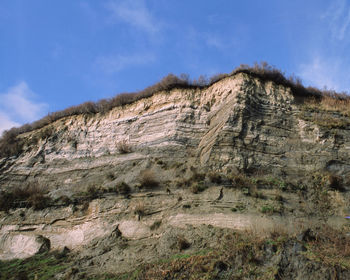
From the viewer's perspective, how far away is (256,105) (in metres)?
13.8

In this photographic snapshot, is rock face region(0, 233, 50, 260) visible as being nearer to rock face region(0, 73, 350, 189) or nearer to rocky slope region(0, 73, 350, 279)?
rocky slope region(0, 73, 350, 279)

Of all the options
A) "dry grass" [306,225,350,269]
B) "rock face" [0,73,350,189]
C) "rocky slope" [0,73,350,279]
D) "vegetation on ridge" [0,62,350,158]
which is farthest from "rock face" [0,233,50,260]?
"dry grass" [306,225,350,269]

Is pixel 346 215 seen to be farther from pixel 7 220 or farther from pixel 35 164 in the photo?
pixel 35 164

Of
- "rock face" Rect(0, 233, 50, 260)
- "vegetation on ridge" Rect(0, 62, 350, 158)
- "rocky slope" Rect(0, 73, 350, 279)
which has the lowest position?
"rock face" Rect(0, 233, 50, 260)

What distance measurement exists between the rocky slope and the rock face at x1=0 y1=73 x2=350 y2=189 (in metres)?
0.05

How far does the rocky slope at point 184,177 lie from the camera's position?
10.1 m

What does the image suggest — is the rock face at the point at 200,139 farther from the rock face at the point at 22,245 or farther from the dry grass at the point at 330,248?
the dry grass at the point at 330,248

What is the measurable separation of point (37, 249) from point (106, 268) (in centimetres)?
405

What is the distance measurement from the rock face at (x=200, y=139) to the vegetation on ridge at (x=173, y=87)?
398 millimetres

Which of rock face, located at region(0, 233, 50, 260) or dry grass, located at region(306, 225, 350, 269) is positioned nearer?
dry grass, located at region(306, 225, 350, 269)

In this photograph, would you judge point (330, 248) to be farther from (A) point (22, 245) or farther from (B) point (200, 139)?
(A) point (22, 245)

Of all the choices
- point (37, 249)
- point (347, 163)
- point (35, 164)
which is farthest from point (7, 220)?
point (347, 163)

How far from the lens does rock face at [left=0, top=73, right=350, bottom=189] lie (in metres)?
12.3

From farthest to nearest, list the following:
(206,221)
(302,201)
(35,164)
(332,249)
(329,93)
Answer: (35,164)
(329,93)
(302,201)
(206,221)
(332,249)
